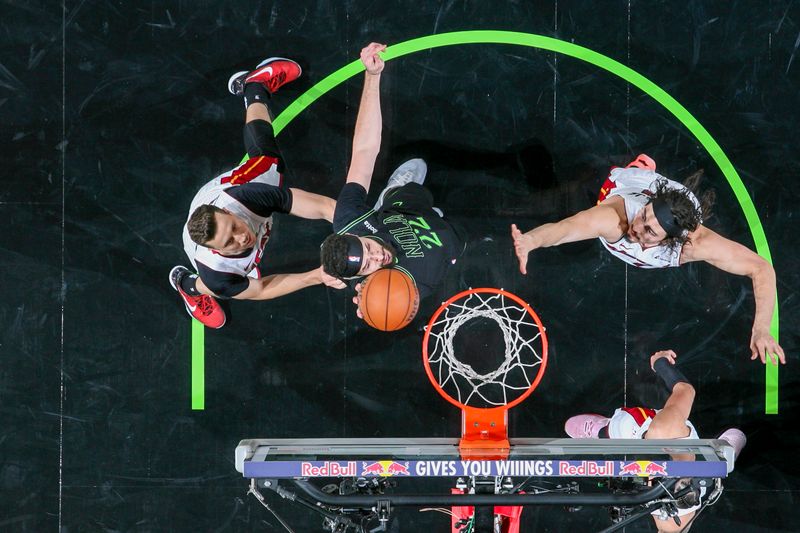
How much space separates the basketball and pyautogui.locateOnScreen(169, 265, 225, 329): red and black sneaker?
6.32 ft

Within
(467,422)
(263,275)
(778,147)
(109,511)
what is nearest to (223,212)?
(263,275)

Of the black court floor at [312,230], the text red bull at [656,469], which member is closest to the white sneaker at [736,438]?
the black court floor at [312,230]

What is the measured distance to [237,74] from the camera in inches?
259

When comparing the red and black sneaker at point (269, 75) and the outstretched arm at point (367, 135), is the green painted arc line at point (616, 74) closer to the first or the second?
the red and black sneaker at point (269, 75)

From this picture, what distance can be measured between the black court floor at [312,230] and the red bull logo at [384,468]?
194cm

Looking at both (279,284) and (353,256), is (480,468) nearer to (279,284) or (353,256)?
(353,256)

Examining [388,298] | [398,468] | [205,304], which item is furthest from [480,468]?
[205,304]

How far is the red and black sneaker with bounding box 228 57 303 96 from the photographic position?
20.9 ft

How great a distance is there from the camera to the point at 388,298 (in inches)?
197

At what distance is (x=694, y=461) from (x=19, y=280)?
5.84 m

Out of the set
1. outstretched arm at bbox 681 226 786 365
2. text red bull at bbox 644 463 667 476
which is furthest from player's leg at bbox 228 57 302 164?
text red bull at bbox 644 463 667 476

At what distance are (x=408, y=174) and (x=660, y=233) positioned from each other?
221cm

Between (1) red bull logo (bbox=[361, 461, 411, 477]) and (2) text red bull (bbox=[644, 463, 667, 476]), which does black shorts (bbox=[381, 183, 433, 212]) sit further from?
(2) text red bull (bbox=[644, 463, 667, 476])

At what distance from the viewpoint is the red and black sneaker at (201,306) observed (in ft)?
21.2
